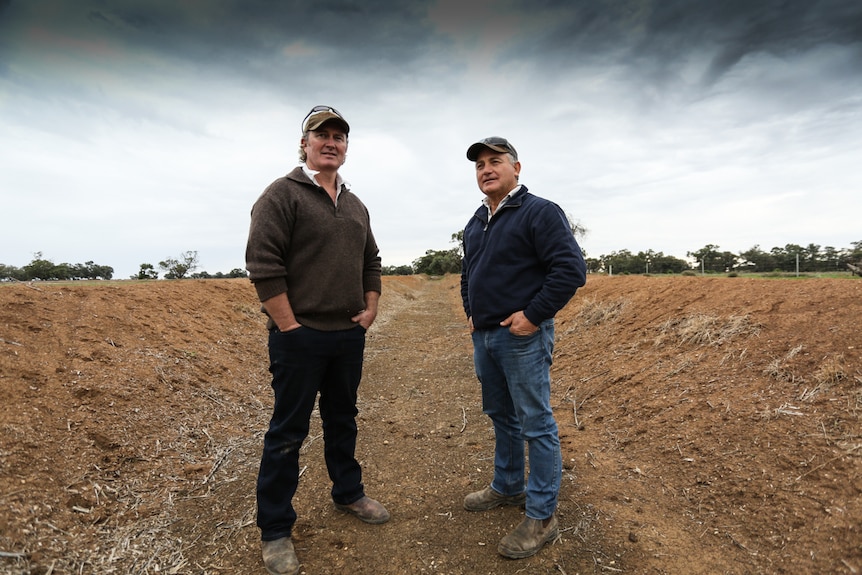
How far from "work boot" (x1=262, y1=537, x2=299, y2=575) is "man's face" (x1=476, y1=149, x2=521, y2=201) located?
244cm

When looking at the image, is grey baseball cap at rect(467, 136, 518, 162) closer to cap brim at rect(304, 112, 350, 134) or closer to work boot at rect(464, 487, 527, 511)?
cap brim at rect(304, 112, 350, 134)

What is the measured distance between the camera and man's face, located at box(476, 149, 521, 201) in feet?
8.93

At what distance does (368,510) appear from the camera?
2.90 meters

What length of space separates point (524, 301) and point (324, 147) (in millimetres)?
1545

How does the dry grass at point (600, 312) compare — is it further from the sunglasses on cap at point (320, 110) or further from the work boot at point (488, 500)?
the sunglasses on cap at point (320, 110)

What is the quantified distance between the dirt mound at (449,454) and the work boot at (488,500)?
75 mm

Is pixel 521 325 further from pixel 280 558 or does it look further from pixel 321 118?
pixel 280 558

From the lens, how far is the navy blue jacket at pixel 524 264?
7.94ft

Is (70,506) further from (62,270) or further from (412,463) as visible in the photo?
(62,270)

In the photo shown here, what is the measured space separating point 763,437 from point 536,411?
6.52 ft

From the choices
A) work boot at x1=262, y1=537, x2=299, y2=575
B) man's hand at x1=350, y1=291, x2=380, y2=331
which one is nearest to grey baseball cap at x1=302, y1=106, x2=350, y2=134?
man's hand at x1=350, y1=291, x2=380, y2=331

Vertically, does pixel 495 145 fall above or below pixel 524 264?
above

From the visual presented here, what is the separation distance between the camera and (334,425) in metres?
2.90

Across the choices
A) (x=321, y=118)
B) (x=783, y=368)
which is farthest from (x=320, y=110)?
(x=783, y=368)
